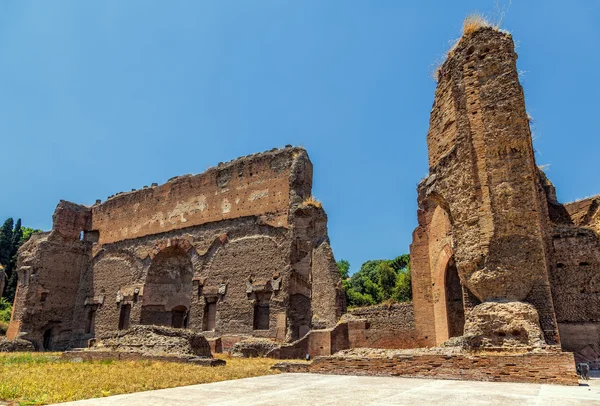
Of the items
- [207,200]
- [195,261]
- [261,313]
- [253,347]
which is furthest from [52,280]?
[253,347]

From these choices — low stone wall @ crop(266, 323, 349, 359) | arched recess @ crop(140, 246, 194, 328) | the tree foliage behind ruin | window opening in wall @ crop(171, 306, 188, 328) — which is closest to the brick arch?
low stone wall @ crop(266, 323, 349, 359)

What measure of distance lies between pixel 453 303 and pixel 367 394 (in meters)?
9.01

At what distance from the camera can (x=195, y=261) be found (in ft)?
65.4

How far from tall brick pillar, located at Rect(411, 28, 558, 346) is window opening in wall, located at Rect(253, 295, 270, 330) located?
31.6 ft

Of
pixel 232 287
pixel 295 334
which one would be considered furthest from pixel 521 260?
pixel 232 287

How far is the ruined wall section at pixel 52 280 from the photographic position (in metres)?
22.5

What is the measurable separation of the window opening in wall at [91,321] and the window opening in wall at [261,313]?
10633 millimetres

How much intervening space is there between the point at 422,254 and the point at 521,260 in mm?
6593

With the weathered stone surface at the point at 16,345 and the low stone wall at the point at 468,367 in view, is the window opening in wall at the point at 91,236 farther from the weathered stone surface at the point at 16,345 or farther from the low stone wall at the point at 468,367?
the low stone wall at the point at 468,367

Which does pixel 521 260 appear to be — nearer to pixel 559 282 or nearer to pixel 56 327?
pixel 559 282

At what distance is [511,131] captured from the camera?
331 inches

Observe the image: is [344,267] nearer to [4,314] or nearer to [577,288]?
[4,314]

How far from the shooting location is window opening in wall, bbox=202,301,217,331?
1838 cm

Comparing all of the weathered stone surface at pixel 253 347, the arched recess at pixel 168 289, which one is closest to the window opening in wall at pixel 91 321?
the arched recess at pixel 168 289
